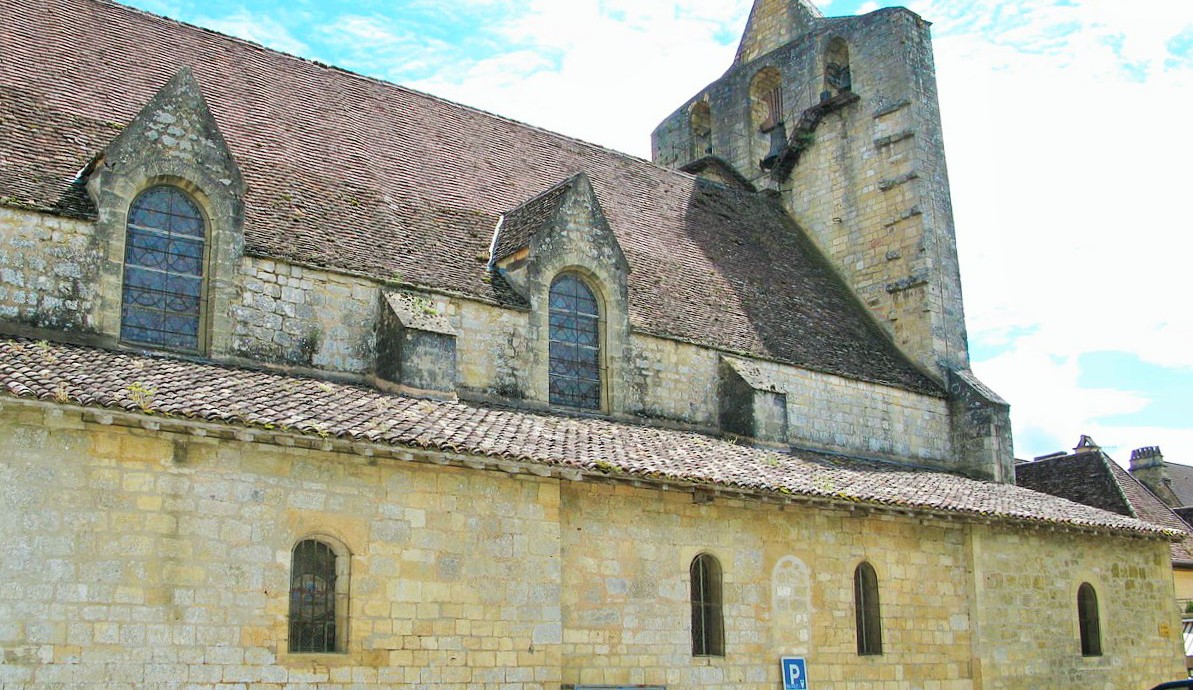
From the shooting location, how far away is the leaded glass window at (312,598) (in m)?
12.4

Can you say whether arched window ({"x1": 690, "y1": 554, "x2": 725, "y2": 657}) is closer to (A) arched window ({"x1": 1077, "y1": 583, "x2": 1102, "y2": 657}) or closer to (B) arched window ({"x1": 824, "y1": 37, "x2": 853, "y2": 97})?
(A) arched window ({"x1": 1077, "y1": 583, "x2": 1102, "y2": 657})

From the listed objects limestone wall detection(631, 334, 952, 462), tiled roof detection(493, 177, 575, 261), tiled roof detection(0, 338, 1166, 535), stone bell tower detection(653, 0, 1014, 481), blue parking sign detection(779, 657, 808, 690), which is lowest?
blue parking sign detection(779, 657, 808, 690)

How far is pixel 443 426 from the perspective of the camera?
13.6m

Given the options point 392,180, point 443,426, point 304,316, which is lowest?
point 443,426

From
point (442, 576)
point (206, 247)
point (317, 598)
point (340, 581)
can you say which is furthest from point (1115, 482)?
point (206, 247)

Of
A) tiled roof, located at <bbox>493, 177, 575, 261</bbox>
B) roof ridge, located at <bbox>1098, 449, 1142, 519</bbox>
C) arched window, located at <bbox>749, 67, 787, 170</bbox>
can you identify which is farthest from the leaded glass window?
roof ridge, located at <bbox>1098, 449, 1142, 519</bbox>

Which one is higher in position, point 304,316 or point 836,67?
point 836,67

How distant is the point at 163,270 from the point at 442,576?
4.85 meters

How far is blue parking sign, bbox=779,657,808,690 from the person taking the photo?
1596 centimetres

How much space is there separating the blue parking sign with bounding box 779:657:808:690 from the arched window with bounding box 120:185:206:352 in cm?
830

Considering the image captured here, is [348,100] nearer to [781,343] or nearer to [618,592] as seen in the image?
[781,343]

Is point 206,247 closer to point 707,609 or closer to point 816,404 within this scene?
point 707,609

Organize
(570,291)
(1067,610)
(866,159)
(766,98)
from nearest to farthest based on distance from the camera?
(570,291), (1067,610), (866,159), (766,98)

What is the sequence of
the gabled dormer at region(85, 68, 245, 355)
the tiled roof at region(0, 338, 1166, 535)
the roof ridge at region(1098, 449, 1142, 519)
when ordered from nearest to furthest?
the tiled roof at region(0, 338, 1166, 535) < the gabled dormer at region(85, 68, 245, 355) < the roof ridge at region(1098, 449, 1142, 519)
